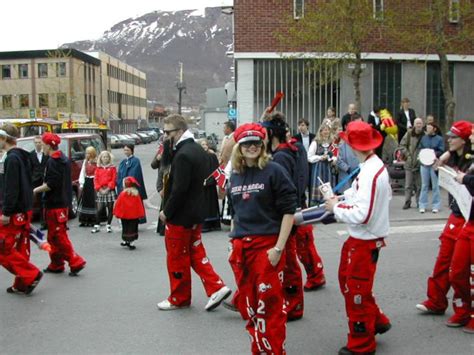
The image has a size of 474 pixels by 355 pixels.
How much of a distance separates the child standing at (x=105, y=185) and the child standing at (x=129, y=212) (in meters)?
1.49

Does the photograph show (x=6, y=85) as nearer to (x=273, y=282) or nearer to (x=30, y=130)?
(x=30, y=130)

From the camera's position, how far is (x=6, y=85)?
267ft

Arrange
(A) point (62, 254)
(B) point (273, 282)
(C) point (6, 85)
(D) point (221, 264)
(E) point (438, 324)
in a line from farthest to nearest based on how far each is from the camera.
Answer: (C) point (6, 85) < (D) point (221, 264) < (A) point (62, 254) < (E) point (438, 324) < (B) point (273, 282)

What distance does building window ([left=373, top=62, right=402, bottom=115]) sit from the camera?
21297mm

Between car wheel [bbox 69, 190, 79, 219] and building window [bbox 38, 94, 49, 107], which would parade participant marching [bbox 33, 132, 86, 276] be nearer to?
car wheel [bbox 69, 190, 79, 219]

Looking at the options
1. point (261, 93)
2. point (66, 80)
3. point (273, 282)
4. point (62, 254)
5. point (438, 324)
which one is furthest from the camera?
point (66, 80)

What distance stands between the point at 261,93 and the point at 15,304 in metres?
15.1

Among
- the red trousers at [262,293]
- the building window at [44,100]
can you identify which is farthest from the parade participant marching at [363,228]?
the building window at [44,100]

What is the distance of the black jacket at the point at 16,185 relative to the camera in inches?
278

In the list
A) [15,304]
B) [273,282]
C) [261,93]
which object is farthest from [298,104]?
[273,282]

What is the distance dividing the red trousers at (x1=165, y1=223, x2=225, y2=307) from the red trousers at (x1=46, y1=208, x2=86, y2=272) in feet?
6.82

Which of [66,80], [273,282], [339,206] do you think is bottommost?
[273,282]

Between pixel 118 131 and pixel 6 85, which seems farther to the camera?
pixel 118 131

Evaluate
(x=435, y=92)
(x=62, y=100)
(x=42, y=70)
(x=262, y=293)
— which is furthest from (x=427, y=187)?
(x=42, y=70)
